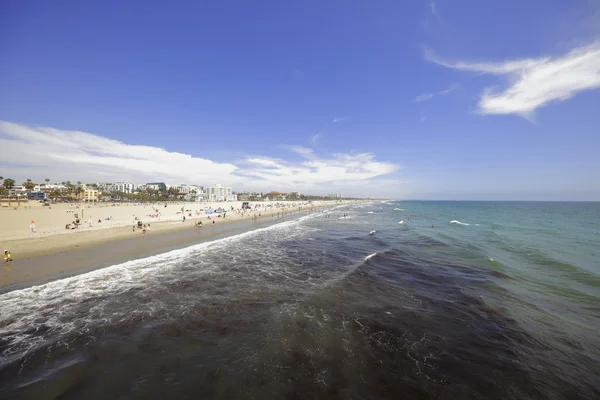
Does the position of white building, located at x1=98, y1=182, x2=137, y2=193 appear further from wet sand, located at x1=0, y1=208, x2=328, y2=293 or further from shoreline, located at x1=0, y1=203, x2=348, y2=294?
shoreline, located at x1=0, y1=203, x2=348, y2=294

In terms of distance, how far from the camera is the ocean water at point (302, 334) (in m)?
5.52

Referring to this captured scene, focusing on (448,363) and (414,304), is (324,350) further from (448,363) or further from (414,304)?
(414,304)

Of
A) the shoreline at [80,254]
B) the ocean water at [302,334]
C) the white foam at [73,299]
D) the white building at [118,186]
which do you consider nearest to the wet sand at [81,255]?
the shoreline at [80,254]

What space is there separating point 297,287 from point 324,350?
191 inches

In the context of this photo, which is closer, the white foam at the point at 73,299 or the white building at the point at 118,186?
the white foam at the point at 73,299

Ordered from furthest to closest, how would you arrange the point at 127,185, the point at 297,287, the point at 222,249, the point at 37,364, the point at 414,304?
the point at 127,185 < the point at 222,249 < the point at 297,287 < the point at 414,304 < the point at 37,364

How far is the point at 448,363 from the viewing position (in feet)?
20.9

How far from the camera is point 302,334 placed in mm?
7523

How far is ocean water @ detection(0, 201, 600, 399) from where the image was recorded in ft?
18.1

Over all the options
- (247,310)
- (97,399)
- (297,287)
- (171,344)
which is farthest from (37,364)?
(297,287)

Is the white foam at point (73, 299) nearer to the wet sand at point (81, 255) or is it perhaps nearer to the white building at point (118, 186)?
the wet sand at point (81, 255)

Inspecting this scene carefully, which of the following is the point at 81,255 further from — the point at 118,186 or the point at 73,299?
the point at 118,186

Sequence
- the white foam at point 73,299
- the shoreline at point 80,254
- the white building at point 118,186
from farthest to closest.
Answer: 1. the white building at point 118,186
2. the shoreline at point 80,254
3. the white foam at point 73,299

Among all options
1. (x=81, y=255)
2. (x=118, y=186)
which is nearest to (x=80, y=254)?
(x=81, y=255)
